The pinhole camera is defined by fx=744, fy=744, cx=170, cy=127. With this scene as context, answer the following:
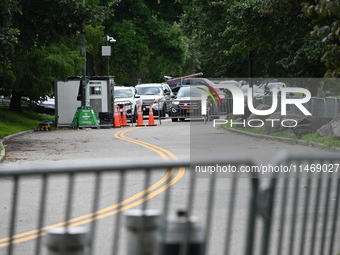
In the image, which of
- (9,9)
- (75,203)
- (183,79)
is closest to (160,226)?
(75,203)

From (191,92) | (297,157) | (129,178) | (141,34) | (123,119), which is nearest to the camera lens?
(297,157)

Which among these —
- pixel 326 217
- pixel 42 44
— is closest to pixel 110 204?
pixel 326 217

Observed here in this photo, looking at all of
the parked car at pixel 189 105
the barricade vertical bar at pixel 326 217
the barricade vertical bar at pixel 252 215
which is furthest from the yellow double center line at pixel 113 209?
the parked car at pixel 189 105

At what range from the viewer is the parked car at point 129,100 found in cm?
3950

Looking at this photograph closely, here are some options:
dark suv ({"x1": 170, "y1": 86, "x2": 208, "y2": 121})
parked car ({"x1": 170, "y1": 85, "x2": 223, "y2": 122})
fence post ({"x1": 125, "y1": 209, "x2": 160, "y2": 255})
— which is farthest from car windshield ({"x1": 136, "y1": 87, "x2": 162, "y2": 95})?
fence post ({"x1": 125, "y1": 209, "x2": 160, "y2": 255})

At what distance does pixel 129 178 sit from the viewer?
14.4 meters

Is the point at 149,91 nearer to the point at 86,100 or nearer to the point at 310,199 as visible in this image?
the point at 86,100

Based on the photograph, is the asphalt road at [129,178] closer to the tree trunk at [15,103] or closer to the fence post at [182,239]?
the fence post at [182,239]

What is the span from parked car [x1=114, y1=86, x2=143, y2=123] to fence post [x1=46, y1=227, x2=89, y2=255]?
33.2m

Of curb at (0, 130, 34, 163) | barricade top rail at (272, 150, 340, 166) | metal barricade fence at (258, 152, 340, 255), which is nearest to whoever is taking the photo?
barricade top rail at (272, 150, 340, 166)

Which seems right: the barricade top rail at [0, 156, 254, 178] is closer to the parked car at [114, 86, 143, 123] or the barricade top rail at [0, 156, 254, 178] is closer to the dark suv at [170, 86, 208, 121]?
the parked car at [114, 86, 143, 123]

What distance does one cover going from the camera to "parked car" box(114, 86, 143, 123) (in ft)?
130

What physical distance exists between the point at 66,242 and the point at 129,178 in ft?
34.1

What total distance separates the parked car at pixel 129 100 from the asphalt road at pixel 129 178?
8780 millimetres
